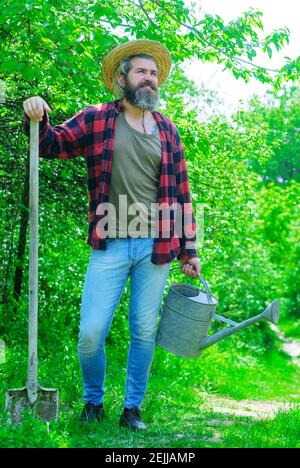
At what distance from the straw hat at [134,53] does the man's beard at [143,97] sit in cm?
22

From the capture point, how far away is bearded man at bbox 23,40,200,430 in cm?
349

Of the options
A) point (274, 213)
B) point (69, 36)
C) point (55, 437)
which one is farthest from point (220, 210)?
point (274, 213)

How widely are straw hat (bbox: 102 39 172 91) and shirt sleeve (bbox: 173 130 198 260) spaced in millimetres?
424

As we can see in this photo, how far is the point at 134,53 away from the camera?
3715mm

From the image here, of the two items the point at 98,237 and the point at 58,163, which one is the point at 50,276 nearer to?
the point at 58,163

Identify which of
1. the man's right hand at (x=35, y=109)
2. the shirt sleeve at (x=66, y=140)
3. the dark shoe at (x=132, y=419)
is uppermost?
the man's right hand at (x=35, y=109)

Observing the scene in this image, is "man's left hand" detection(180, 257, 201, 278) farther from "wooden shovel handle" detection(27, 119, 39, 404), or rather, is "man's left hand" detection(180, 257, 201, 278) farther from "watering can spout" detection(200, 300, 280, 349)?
"wooden shovel handle" detection(27, 119, 39, 404)

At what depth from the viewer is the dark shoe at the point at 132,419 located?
3.53 metres

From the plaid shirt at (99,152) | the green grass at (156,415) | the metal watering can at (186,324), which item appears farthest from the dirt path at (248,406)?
the plaid shirt at (99,152)

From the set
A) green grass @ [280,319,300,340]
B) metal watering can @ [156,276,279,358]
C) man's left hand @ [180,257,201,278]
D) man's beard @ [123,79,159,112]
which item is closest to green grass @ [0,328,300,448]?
metal watering can @ [156,276,279,358]

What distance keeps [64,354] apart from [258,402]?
252cm

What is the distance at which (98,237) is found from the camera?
137 inches

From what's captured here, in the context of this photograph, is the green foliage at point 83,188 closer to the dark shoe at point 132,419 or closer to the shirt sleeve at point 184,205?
the dark shoe at point 132,419

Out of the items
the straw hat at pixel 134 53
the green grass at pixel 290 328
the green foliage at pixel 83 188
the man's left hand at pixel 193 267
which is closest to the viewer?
the straw hat at pixel 134 53
